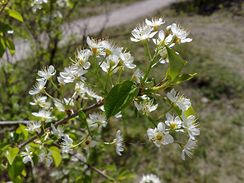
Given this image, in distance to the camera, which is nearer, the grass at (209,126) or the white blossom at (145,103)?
the white blossom at (145,103)

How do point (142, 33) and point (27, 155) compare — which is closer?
point (142, 33)

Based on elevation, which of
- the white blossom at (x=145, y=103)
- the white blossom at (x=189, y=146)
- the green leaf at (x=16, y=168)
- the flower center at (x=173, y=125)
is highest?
the white blossom at (x=145, y=103)

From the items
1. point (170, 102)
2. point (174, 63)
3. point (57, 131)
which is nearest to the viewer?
point (174, 63)

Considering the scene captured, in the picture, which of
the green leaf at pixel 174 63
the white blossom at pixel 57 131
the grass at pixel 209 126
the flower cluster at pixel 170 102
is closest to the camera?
the green leaf at pixel 174 63

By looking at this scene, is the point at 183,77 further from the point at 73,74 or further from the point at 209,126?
the point at 209,126

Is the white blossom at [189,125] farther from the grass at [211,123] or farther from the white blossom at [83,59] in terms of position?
the grass at [211,123]

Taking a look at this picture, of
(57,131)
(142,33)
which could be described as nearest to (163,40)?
(142,33)

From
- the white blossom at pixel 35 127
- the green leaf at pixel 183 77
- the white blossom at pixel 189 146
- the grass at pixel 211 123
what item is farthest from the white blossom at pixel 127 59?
the grass at pixel 211 123
